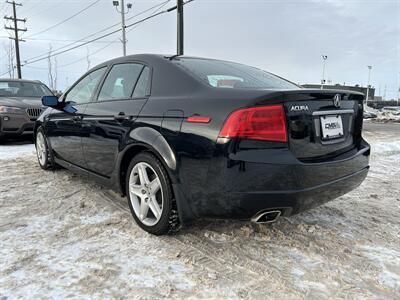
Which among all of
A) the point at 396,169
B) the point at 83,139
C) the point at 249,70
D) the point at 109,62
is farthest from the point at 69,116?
the point at 396,169

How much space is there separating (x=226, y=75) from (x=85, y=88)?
1.93m

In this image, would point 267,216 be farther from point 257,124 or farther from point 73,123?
point 73,123

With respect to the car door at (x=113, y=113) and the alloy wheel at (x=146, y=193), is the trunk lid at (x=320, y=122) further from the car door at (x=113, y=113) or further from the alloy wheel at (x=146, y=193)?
the car door at (x=113, y=113)

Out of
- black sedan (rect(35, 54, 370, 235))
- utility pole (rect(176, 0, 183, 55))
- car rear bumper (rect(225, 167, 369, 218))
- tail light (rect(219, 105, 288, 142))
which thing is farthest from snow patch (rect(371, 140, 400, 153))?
utility pole (rect(176, 0, 183, 55))

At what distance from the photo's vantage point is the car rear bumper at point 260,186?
7.65ft

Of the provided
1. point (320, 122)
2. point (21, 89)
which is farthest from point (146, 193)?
point (21, 89)

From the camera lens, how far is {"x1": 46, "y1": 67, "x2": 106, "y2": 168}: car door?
13.1 feet

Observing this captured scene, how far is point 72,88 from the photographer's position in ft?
15.1

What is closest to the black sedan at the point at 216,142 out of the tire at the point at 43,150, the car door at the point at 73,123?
the car door at the point at 73,123

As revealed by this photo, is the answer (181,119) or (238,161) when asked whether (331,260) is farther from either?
(181,119)

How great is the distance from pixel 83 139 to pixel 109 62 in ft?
2.85

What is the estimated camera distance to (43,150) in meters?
5.24

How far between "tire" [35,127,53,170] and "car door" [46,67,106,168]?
1.18 feet

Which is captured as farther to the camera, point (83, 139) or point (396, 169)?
point (396, 169)
